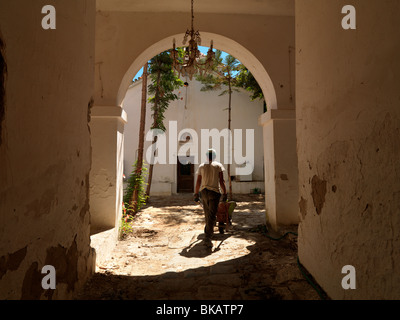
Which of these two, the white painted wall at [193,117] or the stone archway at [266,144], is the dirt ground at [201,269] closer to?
the stone archway at [266,144]

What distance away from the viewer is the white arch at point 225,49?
483cm

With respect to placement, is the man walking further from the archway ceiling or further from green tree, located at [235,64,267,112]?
green tree, located at [235,64,267,112]

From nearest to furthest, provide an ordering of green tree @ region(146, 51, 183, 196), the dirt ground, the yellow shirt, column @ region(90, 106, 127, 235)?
the dirt ground, column @ region(90, 106, 127, 235), the yellow shirt, green tree @ region(146, 51, 183, 196)

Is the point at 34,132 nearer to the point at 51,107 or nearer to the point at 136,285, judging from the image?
the point at 51,107

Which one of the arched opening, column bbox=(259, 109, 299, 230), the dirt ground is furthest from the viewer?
column bbox=(259, 109, 299, 230)

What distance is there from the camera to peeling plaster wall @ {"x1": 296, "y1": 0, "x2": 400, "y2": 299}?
158 centimetres

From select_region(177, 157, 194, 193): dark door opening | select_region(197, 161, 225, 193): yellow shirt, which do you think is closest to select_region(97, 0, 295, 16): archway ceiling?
select_region(197, 161, 225, 193): yellow shirt

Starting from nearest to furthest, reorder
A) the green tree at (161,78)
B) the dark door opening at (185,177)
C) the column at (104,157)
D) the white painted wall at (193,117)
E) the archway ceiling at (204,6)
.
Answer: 1. the column at (104,157)
2. the archway ceiling at (204,6)
3. the green tree at (161,78)
4. the white painted wall at (193,117)
5. the dark door opening at (185,177)

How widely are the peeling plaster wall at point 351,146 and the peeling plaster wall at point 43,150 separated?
2247 millimetres

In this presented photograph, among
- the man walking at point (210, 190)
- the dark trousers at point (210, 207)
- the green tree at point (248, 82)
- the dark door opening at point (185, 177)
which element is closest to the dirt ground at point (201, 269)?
the dark trousers at point (210, 207)

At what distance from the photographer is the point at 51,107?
80.5 inches
